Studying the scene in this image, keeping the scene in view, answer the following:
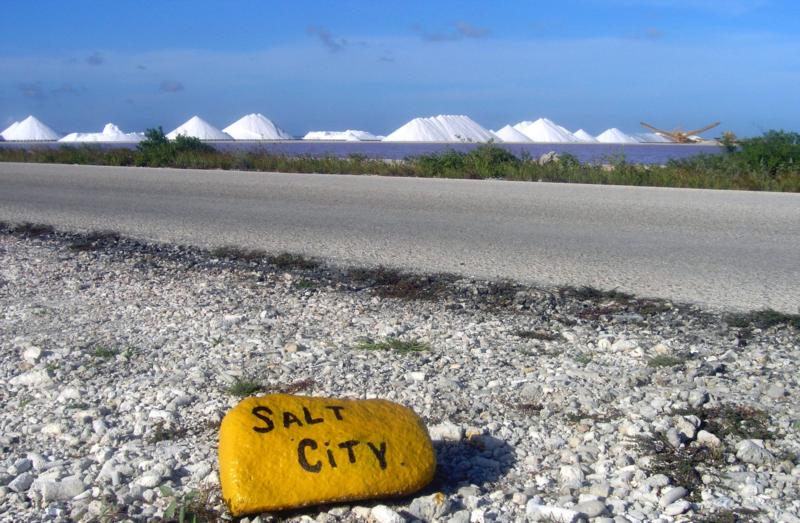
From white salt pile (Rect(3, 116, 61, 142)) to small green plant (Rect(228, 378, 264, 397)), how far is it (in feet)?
169

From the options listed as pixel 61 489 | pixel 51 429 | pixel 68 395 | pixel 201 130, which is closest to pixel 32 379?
pixel 68 395

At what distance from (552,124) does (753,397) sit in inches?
2081

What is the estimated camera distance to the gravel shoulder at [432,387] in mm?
3240

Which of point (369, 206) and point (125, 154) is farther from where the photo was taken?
point (125, 154)

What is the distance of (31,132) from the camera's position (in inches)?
2087

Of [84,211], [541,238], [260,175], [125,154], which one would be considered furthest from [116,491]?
[125,154]

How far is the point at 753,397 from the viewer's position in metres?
4.16

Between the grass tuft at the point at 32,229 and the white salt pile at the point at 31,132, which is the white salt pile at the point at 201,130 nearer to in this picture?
the white salt pile at the point at 31,132

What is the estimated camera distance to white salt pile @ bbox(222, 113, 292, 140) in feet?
169

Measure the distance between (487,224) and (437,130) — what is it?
128ft

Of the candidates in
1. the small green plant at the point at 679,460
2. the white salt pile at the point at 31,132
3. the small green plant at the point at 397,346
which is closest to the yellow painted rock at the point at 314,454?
the small green plant at the point at 679,460

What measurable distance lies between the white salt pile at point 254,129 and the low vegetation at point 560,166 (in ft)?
100

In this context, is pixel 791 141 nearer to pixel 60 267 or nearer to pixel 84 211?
pixel 84 211

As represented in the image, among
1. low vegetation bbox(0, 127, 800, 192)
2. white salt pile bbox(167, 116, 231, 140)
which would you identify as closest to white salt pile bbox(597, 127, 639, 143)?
white salt pile bbox(167, 116, 231, 140)
